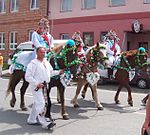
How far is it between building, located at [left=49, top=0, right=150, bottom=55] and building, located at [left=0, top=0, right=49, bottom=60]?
6.01ft

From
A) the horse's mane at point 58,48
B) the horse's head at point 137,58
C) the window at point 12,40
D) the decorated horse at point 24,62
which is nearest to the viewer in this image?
the decorated horse at point 24,62

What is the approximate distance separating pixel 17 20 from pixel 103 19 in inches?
386

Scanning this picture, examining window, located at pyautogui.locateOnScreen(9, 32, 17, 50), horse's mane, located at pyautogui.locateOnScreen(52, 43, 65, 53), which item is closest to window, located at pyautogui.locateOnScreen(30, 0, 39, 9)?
window, located at pyautogui.locateOnScreen(9, 32, 17, 50)

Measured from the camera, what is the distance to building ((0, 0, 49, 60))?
2988 cm

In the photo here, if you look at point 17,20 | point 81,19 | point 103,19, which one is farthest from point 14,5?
point 103,19

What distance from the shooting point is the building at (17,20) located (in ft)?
98.0

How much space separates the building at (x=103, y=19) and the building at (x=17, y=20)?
1.83m

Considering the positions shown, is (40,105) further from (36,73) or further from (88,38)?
(88,38)

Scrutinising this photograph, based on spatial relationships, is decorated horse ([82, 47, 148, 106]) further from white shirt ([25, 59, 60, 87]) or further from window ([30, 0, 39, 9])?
window ([30, 0, 39, 9])

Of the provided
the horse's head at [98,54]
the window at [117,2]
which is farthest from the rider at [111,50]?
the window at [117,2]

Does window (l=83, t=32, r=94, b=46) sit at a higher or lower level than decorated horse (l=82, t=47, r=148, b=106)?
higher

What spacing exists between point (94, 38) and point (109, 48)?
515 inches

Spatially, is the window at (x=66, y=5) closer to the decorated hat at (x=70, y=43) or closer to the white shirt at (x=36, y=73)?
the decorated hat at (x=70, y=43)

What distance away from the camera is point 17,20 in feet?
104
